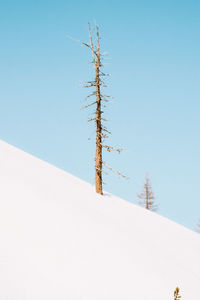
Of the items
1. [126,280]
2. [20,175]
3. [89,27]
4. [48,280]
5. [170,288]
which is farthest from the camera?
[89,27]

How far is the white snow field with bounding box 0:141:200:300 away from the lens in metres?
4.14

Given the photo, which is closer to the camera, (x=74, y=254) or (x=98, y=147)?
(x=74, y=254)

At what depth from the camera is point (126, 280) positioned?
511cm

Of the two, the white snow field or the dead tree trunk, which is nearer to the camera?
the white snow field

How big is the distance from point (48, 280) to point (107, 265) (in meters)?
1.65

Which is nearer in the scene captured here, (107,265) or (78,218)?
(107,265)

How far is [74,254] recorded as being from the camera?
5199 millimetres

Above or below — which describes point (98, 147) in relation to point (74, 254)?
above

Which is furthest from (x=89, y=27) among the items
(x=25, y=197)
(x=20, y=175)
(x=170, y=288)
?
(x=170, y=288)

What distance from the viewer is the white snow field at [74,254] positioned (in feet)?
13.6

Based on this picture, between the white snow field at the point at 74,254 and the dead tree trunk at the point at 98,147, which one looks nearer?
the white snow field at the point at 74,254

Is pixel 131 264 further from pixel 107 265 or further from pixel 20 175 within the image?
pixel 20 175

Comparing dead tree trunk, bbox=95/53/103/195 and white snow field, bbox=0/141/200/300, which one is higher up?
dead tree trunk, bbox=95/53/103/195

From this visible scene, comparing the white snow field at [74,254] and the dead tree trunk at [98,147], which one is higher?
the dead tree trunk at [98,147]
